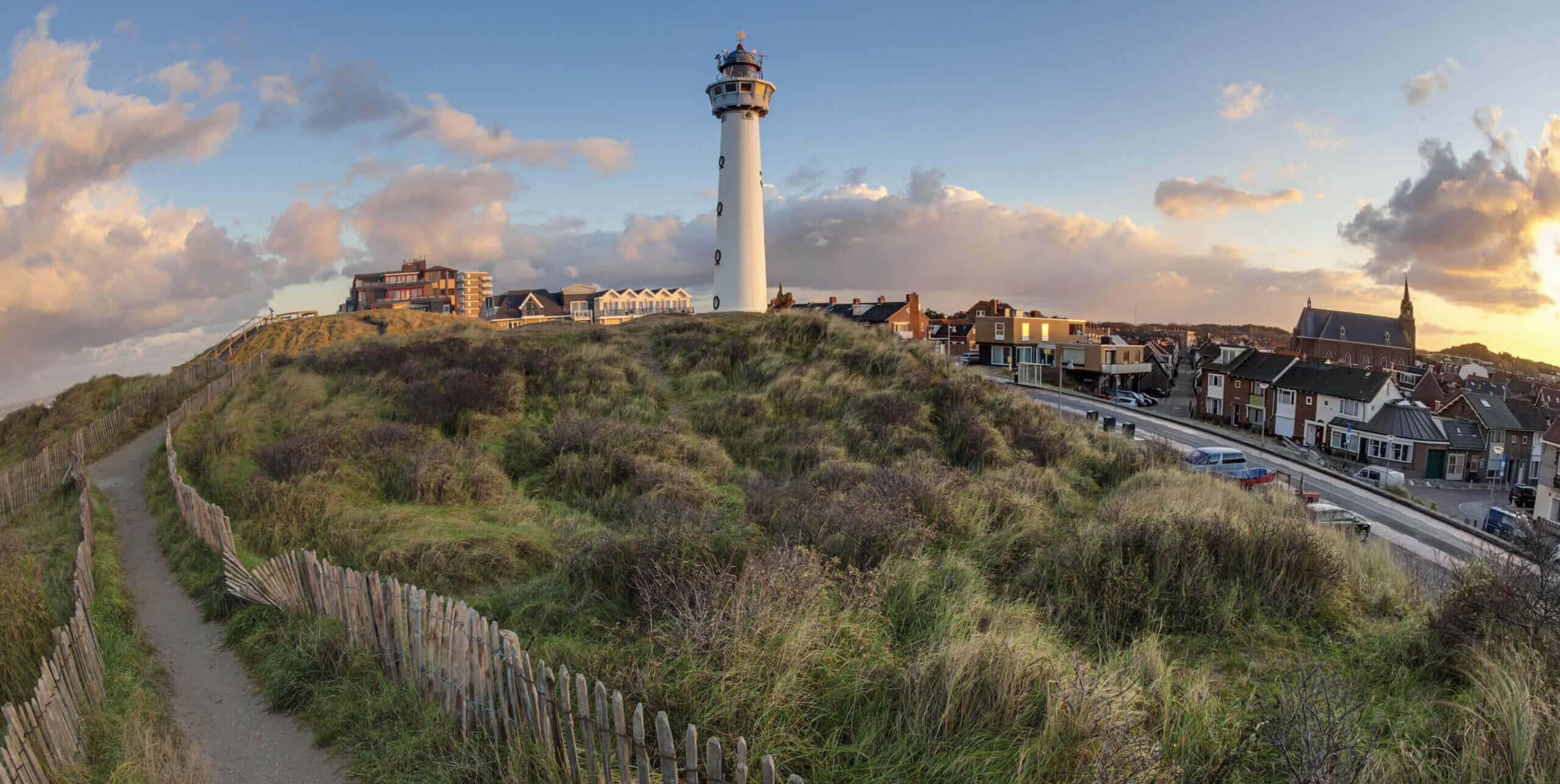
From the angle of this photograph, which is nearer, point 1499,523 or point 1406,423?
point 1499,523

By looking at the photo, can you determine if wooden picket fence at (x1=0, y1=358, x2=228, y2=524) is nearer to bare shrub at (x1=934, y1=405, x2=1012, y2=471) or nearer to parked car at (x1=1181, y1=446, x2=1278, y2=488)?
bare shrub at (x1=934, y1=405, x2=1012, y2=471)

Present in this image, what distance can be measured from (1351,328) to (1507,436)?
43.8 metres

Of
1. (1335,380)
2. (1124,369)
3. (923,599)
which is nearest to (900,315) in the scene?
(1124,369)

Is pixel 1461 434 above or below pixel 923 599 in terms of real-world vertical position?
below

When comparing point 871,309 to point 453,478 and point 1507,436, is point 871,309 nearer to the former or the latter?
point 1507,436

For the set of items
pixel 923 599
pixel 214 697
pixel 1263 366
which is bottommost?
pixel 214 697

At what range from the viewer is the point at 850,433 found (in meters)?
17.7

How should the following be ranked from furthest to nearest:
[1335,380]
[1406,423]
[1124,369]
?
1. [1124,369]
2. [1335,380]
3. [1406,423]

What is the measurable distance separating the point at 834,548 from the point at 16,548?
510 inches

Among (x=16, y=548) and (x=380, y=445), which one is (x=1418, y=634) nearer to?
(x=380, y=445)

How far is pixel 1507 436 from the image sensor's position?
53469 millimetres

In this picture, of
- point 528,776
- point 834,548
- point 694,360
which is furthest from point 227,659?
point 694,360

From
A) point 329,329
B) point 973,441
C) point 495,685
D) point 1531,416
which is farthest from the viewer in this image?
point 329,329

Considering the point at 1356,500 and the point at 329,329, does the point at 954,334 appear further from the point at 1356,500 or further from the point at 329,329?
the point at 329,329
